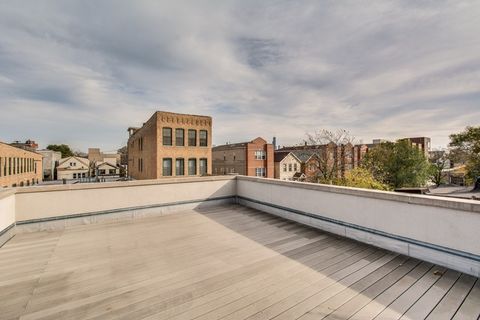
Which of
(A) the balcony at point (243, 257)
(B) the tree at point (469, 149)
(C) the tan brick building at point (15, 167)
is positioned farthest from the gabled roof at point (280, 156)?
(A) the balcony at point (243, 257)

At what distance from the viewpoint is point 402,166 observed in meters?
27.0

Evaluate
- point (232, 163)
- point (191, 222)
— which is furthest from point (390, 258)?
point (232, 163)

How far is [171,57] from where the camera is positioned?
→ 915 centimetres

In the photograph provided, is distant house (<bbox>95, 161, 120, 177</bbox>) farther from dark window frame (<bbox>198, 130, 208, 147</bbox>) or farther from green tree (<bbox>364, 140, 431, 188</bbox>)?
green tree (<bbox>364, 140, 431, 188</bbox>)

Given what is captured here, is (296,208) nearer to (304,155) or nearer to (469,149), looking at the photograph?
(469,149)

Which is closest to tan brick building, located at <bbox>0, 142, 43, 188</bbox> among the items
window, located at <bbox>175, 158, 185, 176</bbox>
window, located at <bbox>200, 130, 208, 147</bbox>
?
window, located at <bbox>175, 158, 185, 176</bbox>

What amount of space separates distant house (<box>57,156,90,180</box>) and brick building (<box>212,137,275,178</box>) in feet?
110

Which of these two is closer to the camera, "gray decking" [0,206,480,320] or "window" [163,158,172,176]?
"gray decking" [0,206,480,320]

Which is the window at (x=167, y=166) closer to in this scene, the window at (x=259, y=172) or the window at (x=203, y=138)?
the window at (x=203, y=138)

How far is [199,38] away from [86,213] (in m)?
6.29

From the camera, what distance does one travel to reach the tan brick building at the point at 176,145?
847 inches

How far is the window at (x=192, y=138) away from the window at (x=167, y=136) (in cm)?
205

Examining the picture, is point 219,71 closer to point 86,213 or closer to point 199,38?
point 199,38

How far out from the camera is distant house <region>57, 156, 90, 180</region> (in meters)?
48.2
